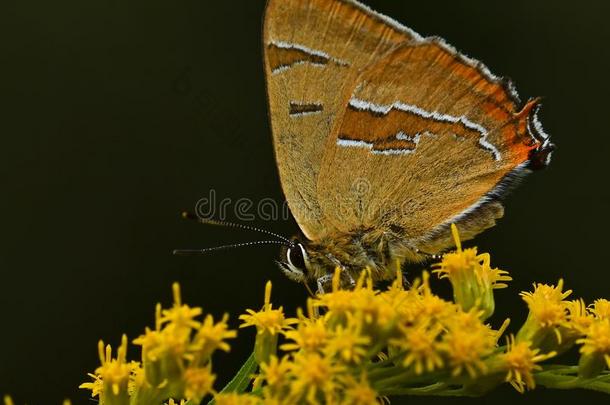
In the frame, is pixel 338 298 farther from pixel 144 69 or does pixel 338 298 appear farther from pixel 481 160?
pixel 144 69

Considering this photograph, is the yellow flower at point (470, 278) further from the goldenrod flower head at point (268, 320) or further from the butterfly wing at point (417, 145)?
the goldenrod flower head at point (268, 320)

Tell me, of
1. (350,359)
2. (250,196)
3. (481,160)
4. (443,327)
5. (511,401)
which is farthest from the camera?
(250,196)

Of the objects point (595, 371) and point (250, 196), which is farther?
point (250, 196)

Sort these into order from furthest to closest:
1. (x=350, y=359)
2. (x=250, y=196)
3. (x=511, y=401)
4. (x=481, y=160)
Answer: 1. (x=250, y=196)
2. (x=511, y=401)
3. (x=481, y=160)
4. (x=350, y=359)

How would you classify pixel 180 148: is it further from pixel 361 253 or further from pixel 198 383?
pixel 198 383

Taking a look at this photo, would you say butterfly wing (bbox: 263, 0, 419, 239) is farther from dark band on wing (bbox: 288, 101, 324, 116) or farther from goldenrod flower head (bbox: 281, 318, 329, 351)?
goldenrod flower head (bbox: 281, 318, 329, 351)

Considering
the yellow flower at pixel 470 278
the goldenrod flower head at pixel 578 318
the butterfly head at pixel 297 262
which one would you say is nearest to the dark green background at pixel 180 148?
the butterfly head at pixel 297 262

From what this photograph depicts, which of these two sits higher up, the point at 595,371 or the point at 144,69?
the point at 144,69

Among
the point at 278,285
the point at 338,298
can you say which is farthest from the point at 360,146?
the point at 278,285
